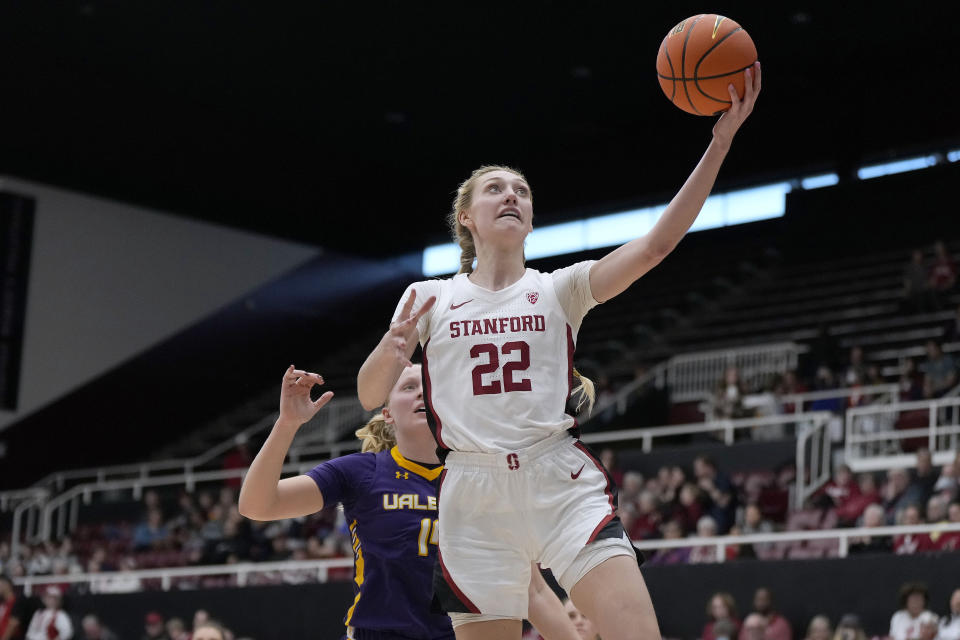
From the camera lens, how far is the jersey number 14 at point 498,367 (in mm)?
4109

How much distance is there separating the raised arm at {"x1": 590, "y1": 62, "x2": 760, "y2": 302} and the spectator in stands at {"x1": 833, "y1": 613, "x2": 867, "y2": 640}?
6847mm

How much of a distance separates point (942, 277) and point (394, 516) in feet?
48.8

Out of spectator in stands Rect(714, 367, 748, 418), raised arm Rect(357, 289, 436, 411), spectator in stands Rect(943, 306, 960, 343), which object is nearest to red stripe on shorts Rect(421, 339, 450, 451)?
raised arm Rect(357, 289, 436, 411)

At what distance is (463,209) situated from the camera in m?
4.53

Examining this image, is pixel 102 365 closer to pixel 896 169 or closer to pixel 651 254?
pixel 896 169

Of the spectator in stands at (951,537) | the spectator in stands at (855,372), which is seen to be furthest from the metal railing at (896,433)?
the spectator in stands at (951,537)

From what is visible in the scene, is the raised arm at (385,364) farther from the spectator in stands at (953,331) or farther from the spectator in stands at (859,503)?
the spectator in stands at (953,331)

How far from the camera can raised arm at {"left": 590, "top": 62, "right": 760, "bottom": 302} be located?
12.8 ft

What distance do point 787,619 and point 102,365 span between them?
16.6 metres

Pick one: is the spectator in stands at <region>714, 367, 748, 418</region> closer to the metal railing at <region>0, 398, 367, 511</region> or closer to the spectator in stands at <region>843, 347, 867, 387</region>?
the spectator in stands at <region>843, 347, 867, 387</region>

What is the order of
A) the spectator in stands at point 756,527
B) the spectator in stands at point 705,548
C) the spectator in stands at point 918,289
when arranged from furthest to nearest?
1. the spectator in stands at point 918,289
2. the spectator in stands at point 756,527
3. the spectator in stands at point 705,548

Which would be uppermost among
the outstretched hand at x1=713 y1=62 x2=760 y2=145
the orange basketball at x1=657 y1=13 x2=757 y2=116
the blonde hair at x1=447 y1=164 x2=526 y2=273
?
the orange basketball at x1=657 y1=13 x2=757 y2=116

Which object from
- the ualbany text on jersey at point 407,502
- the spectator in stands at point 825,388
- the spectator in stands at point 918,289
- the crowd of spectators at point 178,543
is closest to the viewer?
the ualbany text on jersey at point 407,502

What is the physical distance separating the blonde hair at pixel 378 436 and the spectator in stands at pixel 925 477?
25.4 ft
